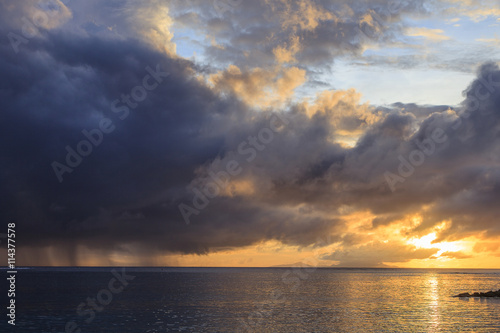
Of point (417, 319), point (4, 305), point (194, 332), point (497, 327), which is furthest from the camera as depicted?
point (4, 305)

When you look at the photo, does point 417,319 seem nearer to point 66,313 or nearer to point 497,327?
point 497,327

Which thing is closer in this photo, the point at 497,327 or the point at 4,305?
the point at 497,327

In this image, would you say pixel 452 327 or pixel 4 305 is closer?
pixel 452 327

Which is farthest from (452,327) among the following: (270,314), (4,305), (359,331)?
(4,305)

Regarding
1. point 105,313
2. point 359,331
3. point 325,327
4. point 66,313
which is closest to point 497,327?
point 359,331

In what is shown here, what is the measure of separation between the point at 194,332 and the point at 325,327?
21.1 m

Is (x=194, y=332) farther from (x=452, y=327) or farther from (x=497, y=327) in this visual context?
(x=497, y=327)

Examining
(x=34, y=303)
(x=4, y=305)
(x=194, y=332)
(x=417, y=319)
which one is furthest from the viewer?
(x=34, y=303)

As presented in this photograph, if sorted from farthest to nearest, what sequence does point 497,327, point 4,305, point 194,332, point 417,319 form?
point 4,305 < point 417,319 < point 497,327 < point 194,332

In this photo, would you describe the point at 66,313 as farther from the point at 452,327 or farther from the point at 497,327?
the point at 497,327

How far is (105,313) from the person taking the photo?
88062 mm

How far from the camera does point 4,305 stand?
3846 inches

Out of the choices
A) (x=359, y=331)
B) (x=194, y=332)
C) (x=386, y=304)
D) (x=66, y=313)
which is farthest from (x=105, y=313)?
(x=386, y=304)

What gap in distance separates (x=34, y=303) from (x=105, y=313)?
2844cm
